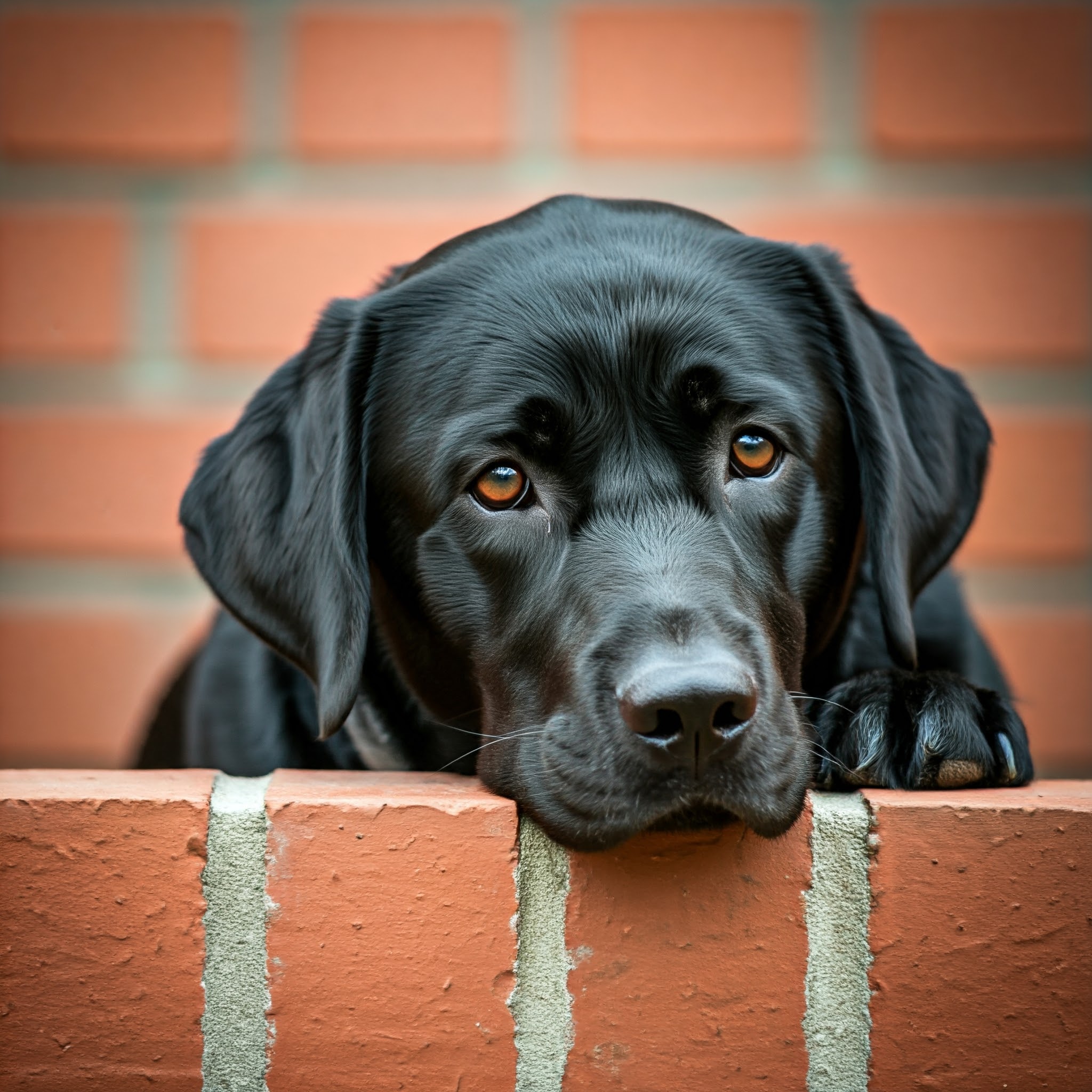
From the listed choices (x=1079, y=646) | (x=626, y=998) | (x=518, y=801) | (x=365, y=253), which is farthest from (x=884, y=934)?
(x=365, y=253)

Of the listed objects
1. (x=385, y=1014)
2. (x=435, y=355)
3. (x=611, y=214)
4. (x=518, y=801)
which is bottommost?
(x=385, y=1014)

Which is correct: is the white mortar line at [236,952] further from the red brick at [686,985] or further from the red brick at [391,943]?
the red brick at [686,985]

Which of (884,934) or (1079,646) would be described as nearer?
(884,934)

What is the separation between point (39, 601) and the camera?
3.61 metres

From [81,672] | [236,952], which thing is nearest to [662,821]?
[236,952]

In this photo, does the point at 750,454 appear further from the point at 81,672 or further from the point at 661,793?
the point at 81,672

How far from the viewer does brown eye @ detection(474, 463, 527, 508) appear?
6.56 ft

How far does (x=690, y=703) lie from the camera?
5.09ft

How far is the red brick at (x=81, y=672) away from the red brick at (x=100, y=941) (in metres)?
2.12

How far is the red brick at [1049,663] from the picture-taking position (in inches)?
138

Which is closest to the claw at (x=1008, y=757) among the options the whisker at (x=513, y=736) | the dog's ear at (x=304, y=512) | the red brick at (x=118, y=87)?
the whisker at (x=513, y=736)

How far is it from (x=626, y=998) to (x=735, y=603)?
0.54 metres

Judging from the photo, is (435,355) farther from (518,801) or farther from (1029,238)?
(1029,238)

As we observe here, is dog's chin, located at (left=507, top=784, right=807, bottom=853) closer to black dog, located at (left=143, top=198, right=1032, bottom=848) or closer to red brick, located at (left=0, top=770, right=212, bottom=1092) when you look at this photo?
black dog, located at (left=143, top=198, right=1032, bottom=848)
